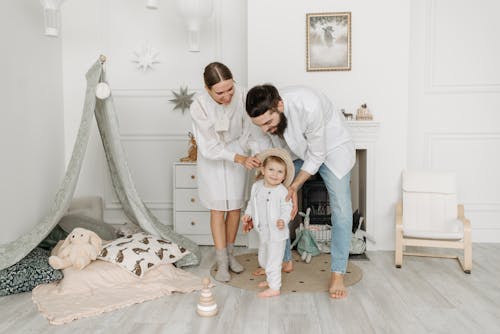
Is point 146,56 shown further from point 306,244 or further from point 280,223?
point 280,223

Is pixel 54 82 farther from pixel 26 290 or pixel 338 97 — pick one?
pixel 338 97

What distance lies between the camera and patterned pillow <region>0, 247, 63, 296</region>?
3014 mm

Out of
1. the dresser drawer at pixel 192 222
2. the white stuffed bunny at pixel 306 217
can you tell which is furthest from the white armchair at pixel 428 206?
the dresser drawer at pixel 192 222

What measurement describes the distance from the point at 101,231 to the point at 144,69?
1.60 m

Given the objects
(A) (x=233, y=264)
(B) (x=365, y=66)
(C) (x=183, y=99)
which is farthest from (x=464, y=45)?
(A) (x=233, y=264)

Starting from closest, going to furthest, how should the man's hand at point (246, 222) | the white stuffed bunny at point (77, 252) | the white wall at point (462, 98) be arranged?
1. the man's hand at point (246, 222)
2. the white stuffed bunny at point (77, 252)
3. the white wall at point (462, 98)

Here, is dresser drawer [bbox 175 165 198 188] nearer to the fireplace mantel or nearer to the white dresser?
the white dresser

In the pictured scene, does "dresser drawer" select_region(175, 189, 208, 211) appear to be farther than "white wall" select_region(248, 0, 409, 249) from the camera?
Yes

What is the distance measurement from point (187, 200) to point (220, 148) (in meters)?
1.21

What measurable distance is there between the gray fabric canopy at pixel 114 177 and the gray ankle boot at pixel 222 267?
34cm

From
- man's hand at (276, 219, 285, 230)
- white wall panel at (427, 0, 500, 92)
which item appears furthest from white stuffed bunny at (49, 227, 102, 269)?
white wall panel at (427, 0, 500, 92)

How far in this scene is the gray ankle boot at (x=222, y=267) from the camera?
326 cm

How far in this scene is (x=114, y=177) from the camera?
3.91m

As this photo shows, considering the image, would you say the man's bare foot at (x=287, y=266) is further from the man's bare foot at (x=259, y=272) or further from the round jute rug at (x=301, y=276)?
the man's bare foot at (x=259, y=272)
